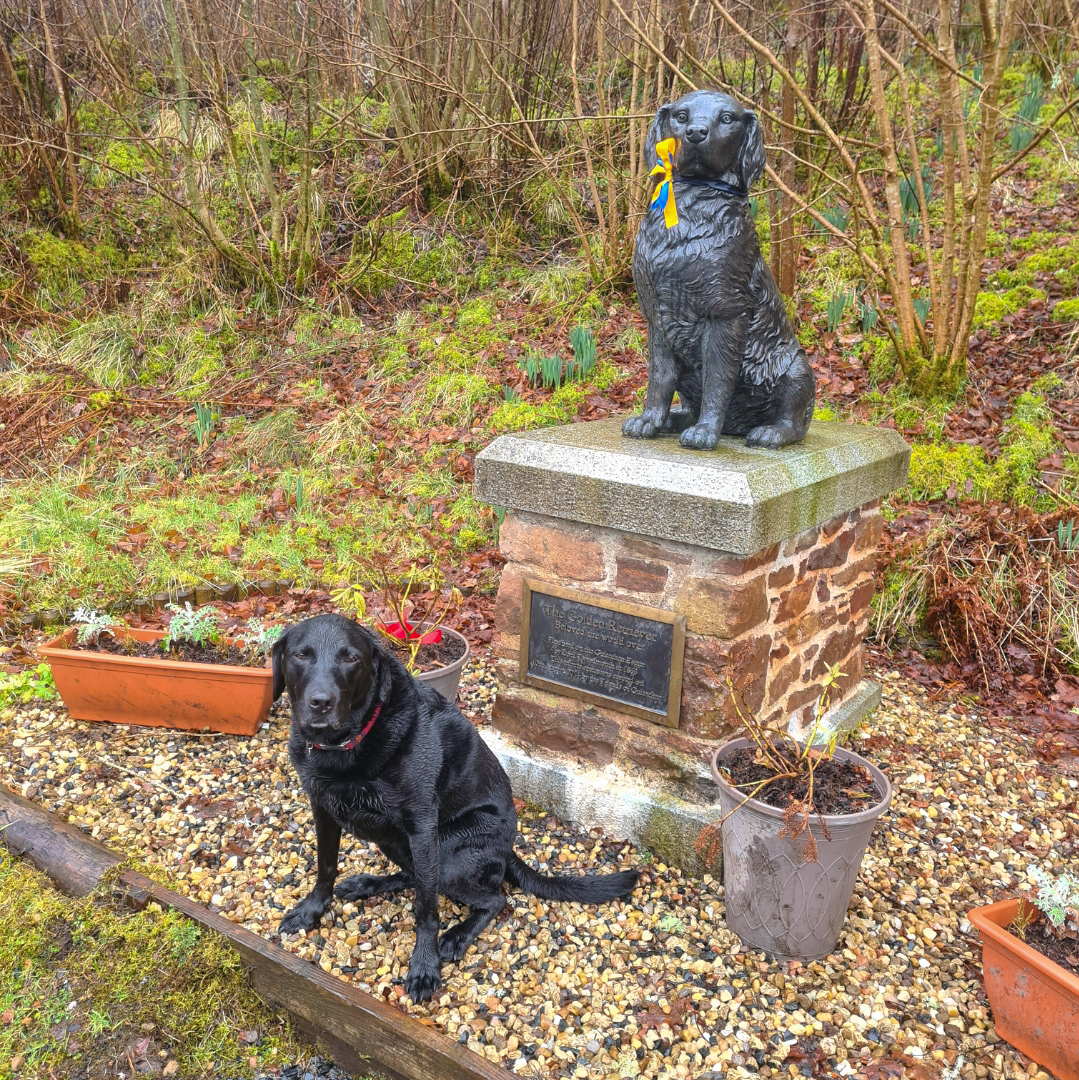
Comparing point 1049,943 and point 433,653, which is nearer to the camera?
point 1049,943

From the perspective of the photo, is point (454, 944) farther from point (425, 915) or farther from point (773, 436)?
point (773, 436)

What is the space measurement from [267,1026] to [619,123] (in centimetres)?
808

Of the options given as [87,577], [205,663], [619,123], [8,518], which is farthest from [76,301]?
[205,663]

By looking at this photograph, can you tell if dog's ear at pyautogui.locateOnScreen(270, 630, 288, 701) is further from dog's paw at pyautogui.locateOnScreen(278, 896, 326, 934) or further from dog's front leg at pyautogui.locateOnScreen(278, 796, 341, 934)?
dog's paw at pyautogui.locateOnScreen(278, 896, 326, 934)

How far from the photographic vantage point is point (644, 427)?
333 cm

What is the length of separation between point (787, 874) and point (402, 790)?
3.95 feet

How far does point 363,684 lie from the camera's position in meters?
2.40

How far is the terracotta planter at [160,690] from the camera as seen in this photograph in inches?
155

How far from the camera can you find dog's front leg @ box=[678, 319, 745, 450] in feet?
9.84

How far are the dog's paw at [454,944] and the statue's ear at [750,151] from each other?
2.62 metres

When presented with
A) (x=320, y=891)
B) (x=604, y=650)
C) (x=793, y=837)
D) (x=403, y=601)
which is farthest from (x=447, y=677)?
(x=793, y=837)

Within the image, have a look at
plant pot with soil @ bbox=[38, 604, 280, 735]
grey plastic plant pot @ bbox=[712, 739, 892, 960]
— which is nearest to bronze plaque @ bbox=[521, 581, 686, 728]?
grey plastic plant pot @ bbox=[712, 739, 892, 960]

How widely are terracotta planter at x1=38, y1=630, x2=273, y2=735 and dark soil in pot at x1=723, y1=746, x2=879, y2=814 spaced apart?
2176 mm

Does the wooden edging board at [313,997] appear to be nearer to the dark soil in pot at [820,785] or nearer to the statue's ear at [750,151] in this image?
the dark soil in pot at [820,785]
